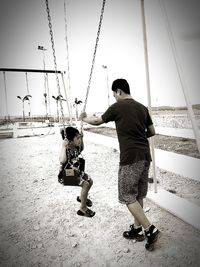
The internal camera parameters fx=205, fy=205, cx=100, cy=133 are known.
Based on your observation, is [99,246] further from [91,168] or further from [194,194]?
[91,168]

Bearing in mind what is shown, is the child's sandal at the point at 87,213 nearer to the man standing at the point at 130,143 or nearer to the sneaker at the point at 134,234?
the sneaker at the point at 134,234

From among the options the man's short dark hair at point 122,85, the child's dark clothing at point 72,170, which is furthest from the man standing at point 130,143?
the child's dark clothing at point 72,170

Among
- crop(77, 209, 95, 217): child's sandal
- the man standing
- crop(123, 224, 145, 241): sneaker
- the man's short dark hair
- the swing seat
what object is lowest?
crop(123, 224, 145, 241): sneaker

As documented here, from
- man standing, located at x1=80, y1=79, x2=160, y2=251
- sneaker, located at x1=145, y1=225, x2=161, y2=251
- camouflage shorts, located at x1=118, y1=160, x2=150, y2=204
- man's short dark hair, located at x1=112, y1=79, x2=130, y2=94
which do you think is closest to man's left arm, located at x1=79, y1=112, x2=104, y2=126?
man standing, located at x1=80, y1=79, x2=160, y2=251

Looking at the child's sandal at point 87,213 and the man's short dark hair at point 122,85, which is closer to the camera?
the man's short dark hair at point 122,85

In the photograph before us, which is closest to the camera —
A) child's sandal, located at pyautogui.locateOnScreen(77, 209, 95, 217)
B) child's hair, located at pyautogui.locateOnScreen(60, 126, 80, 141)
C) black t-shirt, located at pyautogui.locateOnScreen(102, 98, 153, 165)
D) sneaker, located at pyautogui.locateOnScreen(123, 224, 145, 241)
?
black t-shirt, located at pyautogui.locateOnScreen(102, 98, 153, 165)

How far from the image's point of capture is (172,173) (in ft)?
17.3

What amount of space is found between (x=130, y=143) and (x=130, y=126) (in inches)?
7.6

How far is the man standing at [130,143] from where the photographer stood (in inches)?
88.7

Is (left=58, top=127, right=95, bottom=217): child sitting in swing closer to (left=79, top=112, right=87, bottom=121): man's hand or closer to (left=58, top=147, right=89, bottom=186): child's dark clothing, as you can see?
(left=58, top=147, right=89, bottom=186): child's dark clothing

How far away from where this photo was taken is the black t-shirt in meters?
2.24

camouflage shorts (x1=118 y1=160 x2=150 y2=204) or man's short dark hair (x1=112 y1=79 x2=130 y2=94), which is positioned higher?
man's short dark hair (x1=112 y1=79 x2=130 y2=94)

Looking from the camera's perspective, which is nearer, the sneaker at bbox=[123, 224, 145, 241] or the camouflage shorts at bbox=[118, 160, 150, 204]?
the camouflage shorts at bbox=[118, 160, 150, 204]

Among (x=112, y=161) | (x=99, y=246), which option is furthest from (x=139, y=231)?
(x=112, y=161)
